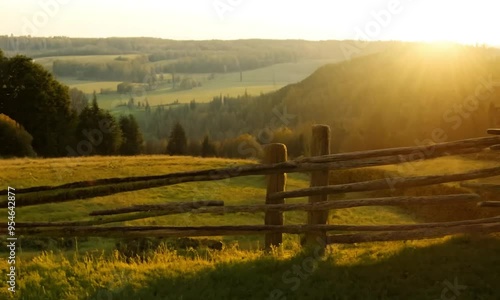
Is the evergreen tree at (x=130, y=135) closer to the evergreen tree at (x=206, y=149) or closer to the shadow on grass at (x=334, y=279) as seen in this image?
the evergreen tree at (x=206, y=149)

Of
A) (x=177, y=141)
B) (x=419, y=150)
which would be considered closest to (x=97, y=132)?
(x=177, y=141)

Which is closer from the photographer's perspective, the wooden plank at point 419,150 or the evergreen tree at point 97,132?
the wooden plank at point 419,150

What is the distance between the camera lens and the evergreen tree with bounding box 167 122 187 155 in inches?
2409

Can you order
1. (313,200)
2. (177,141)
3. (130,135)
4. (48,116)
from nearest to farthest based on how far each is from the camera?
(313,200) → (48,116) → (130,135) → (177,141)

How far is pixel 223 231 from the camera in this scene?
6.80 metres

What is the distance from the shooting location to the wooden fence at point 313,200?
6680 mm

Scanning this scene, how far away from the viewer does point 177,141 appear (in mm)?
61719

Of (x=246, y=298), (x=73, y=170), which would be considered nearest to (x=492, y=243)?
(x=246, y=298)

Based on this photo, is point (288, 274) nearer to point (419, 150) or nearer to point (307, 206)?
point (307, 206)

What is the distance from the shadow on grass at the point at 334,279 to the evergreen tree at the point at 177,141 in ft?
181

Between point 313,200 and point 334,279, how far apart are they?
1345mm

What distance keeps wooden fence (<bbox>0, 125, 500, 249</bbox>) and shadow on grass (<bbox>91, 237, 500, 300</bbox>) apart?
1.11 feet

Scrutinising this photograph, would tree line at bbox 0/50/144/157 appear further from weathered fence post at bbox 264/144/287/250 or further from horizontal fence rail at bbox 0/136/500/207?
weathered fence post at bbox 264/144/287/250

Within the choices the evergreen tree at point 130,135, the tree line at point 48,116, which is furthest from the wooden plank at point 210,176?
the evergreen tree at point 130,135
